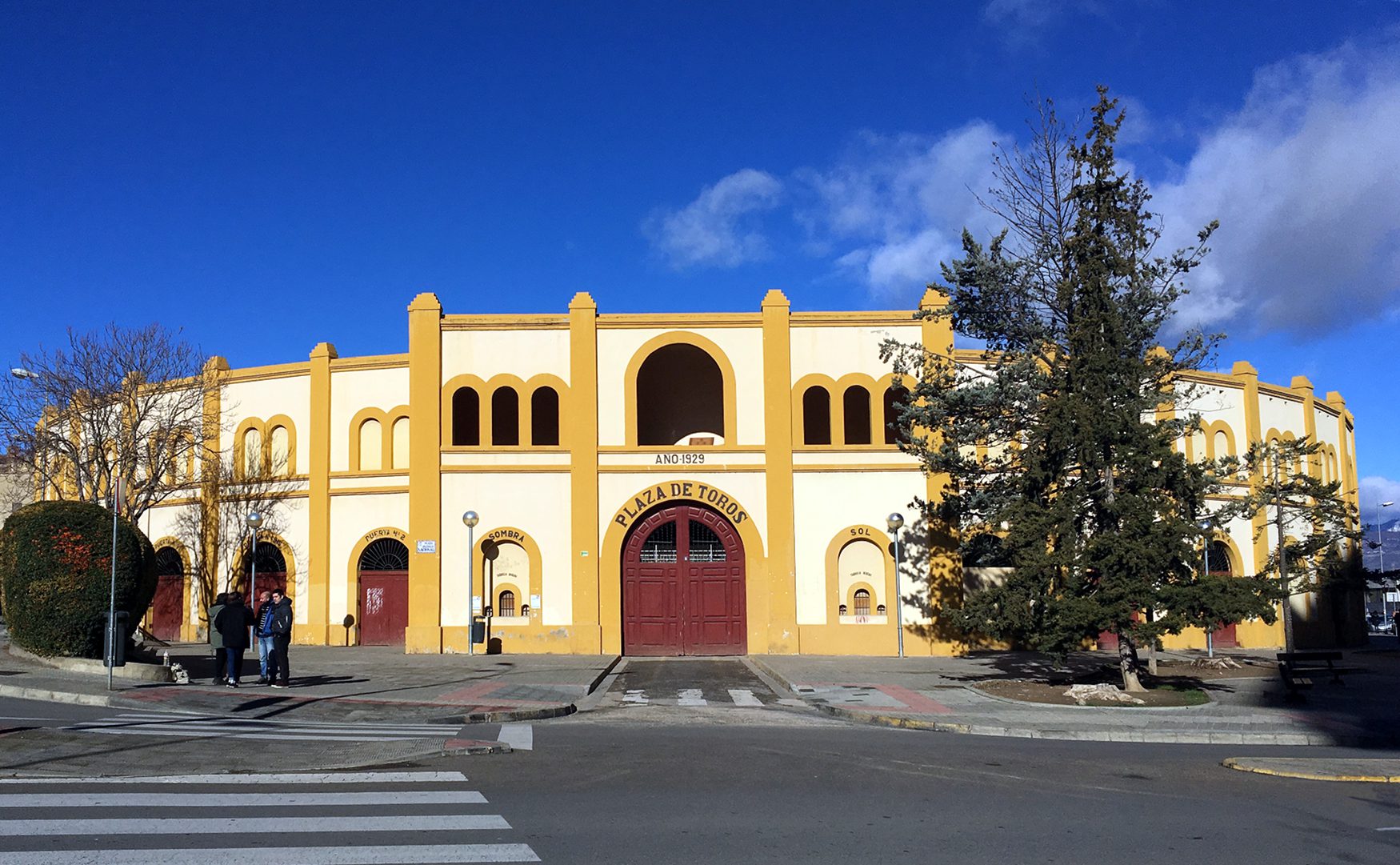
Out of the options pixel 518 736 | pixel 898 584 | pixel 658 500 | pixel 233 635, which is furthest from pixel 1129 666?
pixel 233 635

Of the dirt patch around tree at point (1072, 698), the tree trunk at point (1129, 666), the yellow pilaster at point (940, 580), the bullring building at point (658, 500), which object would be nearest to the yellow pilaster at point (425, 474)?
the bullring building at point (658, 500)

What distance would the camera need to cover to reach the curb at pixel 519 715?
1565 cm

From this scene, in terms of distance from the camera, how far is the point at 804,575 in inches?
1085

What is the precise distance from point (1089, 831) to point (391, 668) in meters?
17.3

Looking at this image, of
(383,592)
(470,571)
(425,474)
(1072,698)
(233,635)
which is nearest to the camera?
(1072,698)

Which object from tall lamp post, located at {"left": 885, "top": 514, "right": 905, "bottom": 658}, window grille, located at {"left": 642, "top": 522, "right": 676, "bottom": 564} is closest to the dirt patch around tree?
tall lamp post, located at {"left": 885, "top": 514, "right": 905, "bottom": 658}

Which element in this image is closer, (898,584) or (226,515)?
(898,584)

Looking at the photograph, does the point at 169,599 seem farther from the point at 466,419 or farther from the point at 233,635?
the point at 233,635

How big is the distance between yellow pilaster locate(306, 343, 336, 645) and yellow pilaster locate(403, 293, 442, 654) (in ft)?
9.60

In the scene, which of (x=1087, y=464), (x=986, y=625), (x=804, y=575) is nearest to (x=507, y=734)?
(x=986, y=625)

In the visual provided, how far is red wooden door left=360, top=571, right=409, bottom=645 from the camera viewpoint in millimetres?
29688

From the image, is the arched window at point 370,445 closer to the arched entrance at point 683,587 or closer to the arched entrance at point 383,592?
the arched entrance at point 383,592

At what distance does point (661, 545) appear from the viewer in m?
28.2

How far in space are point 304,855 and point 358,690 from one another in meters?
12.2
